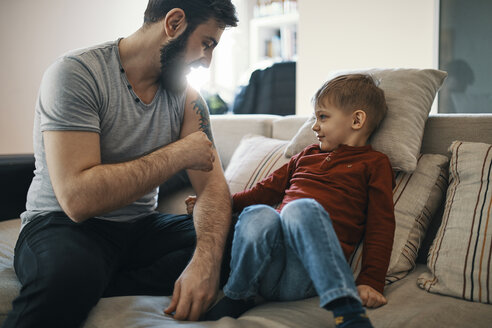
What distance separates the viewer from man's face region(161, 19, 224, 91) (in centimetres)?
123

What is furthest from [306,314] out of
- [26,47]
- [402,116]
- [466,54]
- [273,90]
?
[26,47]

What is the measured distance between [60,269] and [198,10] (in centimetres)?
79

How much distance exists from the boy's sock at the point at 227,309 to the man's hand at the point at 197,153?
0.36 meters

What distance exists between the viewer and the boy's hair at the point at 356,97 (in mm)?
1247

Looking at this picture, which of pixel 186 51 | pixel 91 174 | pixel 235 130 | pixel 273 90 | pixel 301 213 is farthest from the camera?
pixel 273 90

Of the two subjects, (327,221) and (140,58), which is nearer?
(327,221)

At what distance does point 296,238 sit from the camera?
90 centimetres

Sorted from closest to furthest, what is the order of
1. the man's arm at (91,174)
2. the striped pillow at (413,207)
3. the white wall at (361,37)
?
the man's arm at (91,174) < the striped pillow at (413,207) < the white wall at (361,37)

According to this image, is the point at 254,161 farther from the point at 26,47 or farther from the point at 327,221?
the point at 26,47

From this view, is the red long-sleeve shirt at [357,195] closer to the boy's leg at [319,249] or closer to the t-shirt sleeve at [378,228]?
the t-shirt sleeve at [378,228]

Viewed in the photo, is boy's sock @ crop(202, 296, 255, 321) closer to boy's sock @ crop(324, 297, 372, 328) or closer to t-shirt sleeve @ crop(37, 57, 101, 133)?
boy's sock @ crop(324, 297, 372, 328)

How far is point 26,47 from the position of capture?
2.78 meters

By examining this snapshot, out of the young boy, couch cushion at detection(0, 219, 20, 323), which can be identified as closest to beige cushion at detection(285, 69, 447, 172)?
the young boy

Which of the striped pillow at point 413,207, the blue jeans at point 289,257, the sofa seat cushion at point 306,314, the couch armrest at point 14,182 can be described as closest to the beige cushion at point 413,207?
the striped pillow at point 413,207
